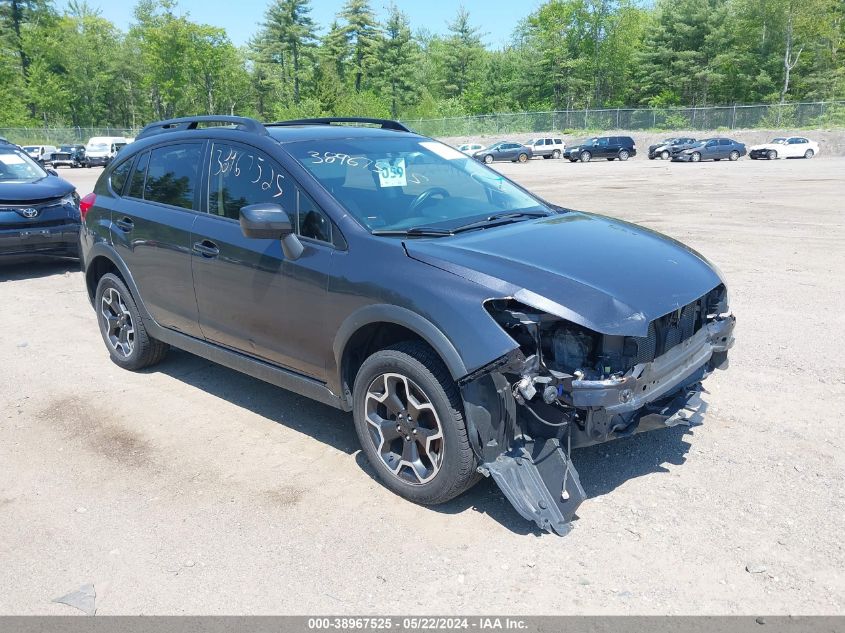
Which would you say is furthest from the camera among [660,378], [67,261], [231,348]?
[67,261]

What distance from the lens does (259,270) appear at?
13.8 ft

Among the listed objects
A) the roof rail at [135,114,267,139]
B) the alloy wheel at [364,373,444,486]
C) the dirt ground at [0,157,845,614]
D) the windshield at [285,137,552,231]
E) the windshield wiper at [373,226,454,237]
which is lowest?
the dirt ground at [0,157,845,614]

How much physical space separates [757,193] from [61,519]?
20568 mm

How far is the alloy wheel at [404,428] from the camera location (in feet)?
11.6

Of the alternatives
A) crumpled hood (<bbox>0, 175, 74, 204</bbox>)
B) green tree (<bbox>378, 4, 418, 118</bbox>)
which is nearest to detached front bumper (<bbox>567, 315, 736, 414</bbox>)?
crumpled hood (<bbox>0, 175, 74, 204</bbox>)

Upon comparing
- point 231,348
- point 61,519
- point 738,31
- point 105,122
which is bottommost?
point 61,519

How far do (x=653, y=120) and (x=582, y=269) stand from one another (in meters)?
59.0

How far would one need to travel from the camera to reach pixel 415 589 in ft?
9.87

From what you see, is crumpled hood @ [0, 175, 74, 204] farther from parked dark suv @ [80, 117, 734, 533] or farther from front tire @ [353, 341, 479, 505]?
front tire @ [353, 341, 479, 505]

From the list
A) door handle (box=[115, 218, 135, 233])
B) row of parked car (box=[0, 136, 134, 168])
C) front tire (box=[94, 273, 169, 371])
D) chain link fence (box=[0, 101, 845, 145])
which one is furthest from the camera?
chain link fence (box=[0, 101, 845, 145])

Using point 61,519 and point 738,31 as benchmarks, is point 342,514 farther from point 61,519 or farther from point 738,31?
point 738,31

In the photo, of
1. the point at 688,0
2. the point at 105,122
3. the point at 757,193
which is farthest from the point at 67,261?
the point at 105,122

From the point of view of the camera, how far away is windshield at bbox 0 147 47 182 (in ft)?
32.4

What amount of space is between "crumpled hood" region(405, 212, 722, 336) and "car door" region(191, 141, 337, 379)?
2.27 feet
